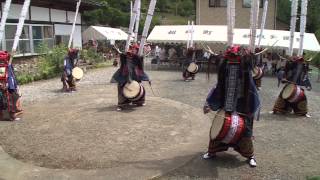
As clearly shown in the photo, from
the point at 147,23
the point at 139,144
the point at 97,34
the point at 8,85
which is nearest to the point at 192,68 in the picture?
the point at 147,23

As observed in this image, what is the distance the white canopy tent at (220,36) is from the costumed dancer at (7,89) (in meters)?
14.1

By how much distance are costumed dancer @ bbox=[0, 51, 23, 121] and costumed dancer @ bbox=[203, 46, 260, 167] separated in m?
5.02

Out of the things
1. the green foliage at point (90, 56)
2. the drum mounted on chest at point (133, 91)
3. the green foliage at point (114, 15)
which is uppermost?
the green foliage at point (114, 15)

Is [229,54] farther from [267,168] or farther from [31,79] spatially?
[31,79]

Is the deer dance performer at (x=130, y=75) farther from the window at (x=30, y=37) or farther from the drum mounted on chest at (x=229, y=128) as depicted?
the window at (x=30, y=37)

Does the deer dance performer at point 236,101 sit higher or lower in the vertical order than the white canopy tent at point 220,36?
lower

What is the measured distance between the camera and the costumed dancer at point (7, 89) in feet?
29.8

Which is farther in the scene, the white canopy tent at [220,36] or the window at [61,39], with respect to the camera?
the window at [61,39]

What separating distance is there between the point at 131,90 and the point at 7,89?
2.90m

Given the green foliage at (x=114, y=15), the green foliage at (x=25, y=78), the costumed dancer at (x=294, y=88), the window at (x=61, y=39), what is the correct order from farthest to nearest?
the green foliage at (x=114, y=15) < the window at (x=61, y=39) < the green foliage at (x=25, y=78) < the costumed dancer at (x=294, y=88)

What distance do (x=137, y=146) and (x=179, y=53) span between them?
19182 mm

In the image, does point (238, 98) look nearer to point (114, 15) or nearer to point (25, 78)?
point (25, 78)

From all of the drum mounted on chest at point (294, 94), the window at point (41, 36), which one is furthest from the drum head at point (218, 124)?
the window at point (41, 36)

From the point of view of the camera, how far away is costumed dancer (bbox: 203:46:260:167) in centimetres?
612
